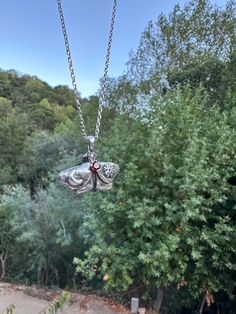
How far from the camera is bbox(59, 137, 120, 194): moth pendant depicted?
1.31m

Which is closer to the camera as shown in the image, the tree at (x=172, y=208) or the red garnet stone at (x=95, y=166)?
the red garnet stone at (x=95, y=166)

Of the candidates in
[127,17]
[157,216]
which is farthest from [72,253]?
[127,17]

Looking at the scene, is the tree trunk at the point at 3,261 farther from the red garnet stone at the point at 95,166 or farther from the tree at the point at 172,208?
the red garnet stone at the point at 95,166

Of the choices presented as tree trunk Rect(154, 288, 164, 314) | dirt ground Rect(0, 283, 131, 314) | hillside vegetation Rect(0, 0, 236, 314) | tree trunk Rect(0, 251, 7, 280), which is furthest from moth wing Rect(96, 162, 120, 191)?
tree trunk Rect(0, 251, 7, 280)

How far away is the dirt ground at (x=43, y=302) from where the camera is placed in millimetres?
4590

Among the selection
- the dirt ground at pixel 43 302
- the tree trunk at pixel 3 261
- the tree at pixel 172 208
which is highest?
the tree at pixel 172 208

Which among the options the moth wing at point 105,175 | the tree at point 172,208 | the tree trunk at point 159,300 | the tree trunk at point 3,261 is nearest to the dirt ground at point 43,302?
the tree trunk at point 159,300

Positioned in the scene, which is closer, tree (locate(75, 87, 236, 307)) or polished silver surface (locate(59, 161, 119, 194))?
polished silver surface (locate(59, 161, 119, 194))

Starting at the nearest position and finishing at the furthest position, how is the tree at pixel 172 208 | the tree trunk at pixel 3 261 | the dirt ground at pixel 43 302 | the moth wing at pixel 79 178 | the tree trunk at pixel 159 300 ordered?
the moth wing at pixel 79 178 → the tree at pixel 172 208 → the dirt ground at pixel 43 302 → the tree trunk at pixel 159 300 → the tree trunk at pixel 3 261

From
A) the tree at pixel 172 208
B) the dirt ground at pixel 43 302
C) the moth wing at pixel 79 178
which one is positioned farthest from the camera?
the dirt ground at pixel 43 302

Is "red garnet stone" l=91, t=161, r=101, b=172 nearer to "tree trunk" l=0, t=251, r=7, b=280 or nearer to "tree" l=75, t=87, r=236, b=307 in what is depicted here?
"tree" l=75, t=87, r=236, b=307

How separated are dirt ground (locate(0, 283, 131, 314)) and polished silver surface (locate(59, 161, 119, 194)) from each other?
3.62 m

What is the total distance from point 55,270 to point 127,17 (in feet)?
17.7

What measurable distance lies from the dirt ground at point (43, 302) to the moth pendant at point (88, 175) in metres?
3.63
